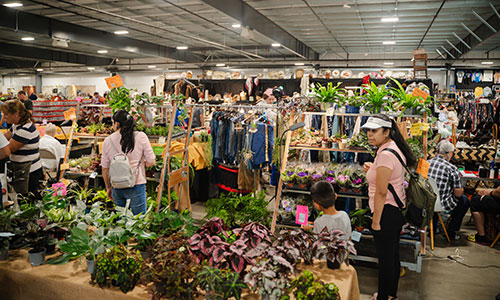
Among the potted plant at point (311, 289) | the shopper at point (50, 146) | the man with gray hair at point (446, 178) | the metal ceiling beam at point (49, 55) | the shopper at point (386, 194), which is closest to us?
the potted plant at point (311, 289)

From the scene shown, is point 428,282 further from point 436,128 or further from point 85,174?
point 85,174

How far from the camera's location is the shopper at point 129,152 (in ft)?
12.4

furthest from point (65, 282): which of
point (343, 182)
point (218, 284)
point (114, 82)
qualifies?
point (114, 82)

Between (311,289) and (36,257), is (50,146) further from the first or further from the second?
(311,289)

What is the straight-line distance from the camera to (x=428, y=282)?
410 centimetres

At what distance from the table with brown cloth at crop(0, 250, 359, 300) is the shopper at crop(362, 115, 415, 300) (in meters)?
0.92

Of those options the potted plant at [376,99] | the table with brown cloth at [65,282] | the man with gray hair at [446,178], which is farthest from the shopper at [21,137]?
the man with gray hair at [446,178]

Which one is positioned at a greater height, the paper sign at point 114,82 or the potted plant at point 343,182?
the paper sign at point 114,82

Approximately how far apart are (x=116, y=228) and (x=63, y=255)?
343 millimetres

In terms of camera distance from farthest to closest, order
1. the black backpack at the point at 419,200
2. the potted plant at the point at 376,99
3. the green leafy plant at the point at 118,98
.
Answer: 1. the green leafy plant at the point at 118,98
2. the potted plant at the point at 376,99
3. the black backpack at the point at 419,200

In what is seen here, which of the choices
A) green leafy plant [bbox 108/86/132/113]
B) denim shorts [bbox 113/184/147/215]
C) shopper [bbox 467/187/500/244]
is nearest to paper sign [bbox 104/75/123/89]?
green leafy plant [bbox 108/86/132/113]

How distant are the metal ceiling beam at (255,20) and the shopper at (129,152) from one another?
444 centimetres

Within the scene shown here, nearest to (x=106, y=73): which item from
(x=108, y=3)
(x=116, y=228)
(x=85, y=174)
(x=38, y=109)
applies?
(x=38, y=109)

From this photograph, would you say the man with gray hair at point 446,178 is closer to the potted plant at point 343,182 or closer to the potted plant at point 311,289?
the potted plant at point 343,182
